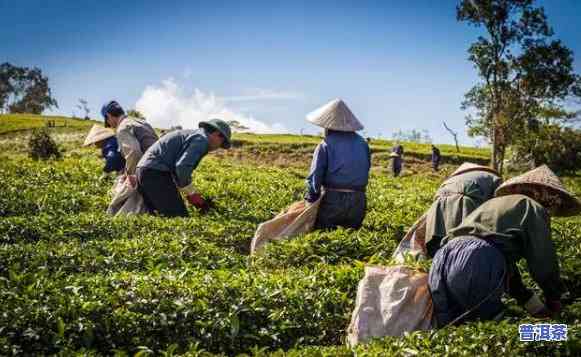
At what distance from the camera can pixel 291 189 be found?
1392 centimetres

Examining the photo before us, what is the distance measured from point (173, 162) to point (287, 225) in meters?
2.02

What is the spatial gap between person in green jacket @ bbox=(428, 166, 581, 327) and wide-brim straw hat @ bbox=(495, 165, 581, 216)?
2 cm

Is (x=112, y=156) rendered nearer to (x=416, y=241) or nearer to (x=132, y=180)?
(x=132, y=180)

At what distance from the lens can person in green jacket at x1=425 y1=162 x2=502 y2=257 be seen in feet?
17.5

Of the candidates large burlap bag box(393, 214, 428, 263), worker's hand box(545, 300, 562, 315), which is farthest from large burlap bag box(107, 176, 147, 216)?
worker's hand box(545, 300, 562, 315)

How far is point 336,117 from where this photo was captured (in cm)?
736

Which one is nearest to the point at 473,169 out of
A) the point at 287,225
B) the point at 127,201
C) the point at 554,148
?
the point at 287,225

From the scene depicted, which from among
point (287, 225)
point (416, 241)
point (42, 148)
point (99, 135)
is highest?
point (99, 135)

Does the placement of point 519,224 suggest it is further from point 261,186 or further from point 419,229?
point 261,186

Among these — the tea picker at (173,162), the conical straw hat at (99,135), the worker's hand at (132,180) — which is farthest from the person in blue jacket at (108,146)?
the tea picker at (173,162)

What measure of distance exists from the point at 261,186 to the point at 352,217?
6483 mm

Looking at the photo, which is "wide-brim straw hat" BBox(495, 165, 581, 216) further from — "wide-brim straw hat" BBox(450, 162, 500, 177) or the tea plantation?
the tea plantation

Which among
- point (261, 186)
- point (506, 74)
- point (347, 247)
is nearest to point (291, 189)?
point (261, 186)

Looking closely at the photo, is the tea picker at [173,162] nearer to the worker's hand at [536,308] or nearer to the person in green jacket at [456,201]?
the person in green jacket at [456,201]
